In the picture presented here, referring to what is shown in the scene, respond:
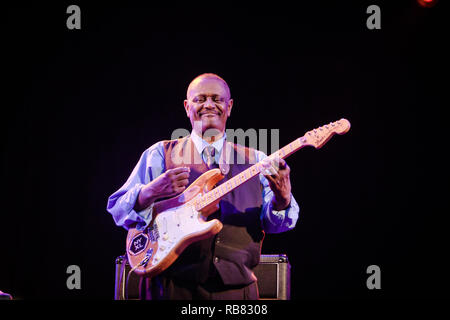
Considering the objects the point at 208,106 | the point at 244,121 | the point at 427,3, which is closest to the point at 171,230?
the point at 208,106

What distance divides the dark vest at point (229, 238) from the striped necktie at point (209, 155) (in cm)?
4

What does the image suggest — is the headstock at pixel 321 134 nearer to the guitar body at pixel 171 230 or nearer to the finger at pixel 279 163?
the finger at pixel 279 163

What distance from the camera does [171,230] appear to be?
246 cm

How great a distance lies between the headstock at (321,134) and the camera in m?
2.51

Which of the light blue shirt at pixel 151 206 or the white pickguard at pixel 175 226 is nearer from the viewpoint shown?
the white pickguard at pixel 175 226

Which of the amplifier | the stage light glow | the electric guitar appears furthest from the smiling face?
the stage light glow

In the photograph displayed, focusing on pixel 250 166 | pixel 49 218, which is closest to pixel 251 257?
pixel 250 166

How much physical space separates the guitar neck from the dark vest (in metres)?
0.09

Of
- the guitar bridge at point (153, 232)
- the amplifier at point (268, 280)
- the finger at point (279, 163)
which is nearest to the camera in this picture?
the finger at point (279, 163)

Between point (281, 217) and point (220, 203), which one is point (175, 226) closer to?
point (220, 203)

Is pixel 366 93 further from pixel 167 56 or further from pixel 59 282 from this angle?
pixel 59 282

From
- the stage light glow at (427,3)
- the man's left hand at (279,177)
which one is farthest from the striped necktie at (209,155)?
the stage light glow at (427,3)

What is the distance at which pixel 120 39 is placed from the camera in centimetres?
378

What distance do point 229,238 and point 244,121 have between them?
4.62ft
